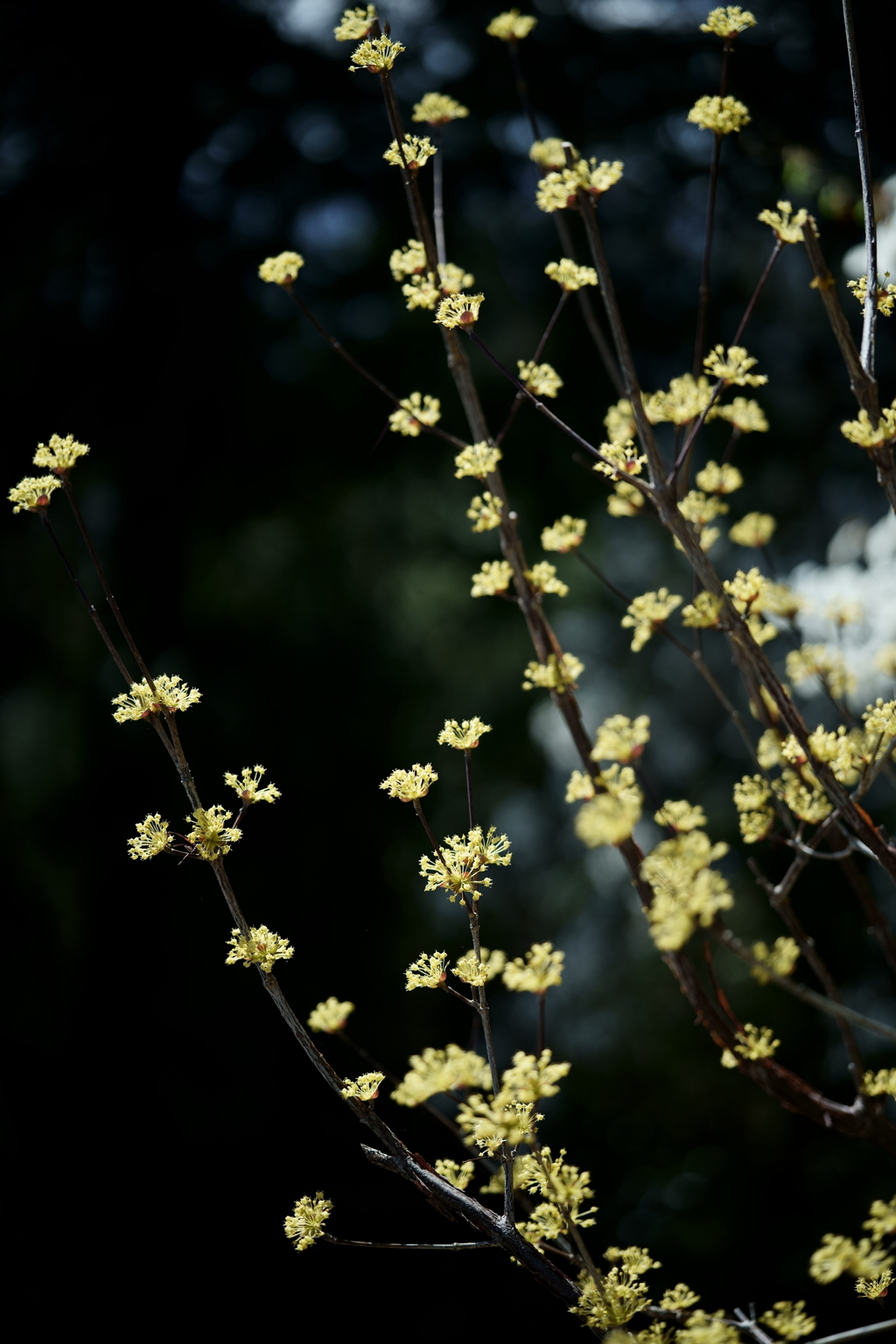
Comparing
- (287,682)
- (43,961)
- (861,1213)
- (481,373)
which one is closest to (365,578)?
(287,682)

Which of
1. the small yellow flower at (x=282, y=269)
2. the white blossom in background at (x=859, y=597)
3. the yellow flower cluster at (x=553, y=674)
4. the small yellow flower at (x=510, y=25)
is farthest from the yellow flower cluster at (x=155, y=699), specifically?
the white blossom in background at (x=859, y=597)

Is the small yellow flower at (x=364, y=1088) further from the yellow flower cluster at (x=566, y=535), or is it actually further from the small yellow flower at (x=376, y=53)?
the small yellow flower at (x=376, y=53)

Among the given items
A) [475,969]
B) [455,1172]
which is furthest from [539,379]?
[455,1172]

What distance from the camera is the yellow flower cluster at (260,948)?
68cm

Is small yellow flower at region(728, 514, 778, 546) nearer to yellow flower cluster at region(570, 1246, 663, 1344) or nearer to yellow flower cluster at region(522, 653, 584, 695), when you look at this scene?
yellow flower cluster at region(522, 653, 584, 695)

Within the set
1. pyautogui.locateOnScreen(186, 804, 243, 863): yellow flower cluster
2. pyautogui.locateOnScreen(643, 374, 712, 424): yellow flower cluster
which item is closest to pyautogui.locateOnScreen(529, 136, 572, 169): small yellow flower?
pyautogui.locateOnScreen(643, 374, 712, 424): yellow flower cluster

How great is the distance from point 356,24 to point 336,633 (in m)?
1.22

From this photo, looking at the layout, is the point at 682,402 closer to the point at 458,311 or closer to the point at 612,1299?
the point at 458,311

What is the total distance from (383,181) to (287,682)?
117cm

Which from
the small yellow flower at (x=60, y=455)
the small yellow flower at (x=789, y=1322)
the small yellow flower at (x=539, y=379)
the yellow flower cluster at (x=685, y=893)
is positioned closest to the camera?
the yellow flower cluster at (x=685, y=893)

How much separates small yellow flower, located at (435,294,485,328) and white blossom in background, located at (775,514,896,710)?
821 mm

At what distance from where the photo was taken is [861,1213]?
1423 mm

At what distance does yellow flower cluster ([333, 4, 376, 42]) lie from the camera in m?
0.76

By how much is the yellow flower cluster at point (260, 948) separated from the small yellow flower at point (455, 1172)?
23 cm
